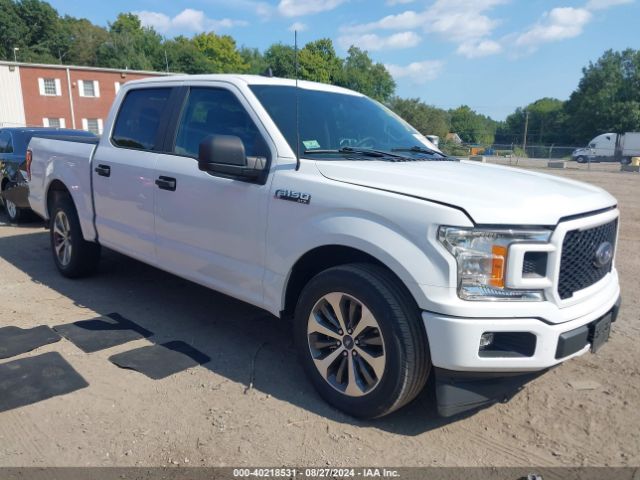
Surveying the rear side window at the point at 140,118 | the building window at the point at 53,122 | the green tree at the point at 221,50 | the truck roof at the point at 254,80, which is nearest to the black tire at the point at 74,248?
the rear side window at the point at 140,118

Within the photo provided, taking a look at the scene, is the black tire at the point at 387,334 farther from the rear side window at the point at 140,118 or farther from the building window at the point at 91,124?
the building window at the point at 91,124

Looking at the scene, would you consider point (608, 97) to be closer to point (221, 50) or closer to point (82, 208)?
point (221, 50)

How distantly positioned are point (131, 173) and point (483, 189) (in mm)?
3103

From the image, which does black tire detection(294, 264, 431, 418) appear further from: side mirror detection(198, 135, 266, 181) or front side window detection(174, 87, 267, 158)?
front side window detection(174, 87, 267, 158)

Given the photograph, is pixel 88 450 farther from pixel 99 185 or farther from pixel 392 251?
pixel 99 185

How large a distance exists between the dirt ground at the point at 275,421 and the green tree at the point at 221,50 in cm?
9474

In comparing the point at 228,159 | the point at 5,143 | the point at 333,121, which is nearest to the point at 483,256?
the point at 228,159

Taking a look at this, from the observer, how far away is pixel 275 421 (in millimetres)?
3123

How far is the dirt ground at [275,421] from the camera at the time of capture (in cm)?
279

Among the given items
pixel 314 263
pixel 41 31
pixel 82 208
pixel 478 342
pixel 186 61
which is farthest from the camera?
pixel 41 31

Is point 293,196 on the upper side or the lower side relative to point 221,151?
lower

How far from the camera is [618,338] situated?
4.32 meters

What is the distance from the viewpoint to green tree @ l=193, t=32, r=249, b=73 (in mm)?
94938

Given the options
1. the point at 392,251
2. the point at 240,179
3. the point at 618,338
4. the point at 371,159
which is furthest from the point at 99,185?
the point at 618,338
